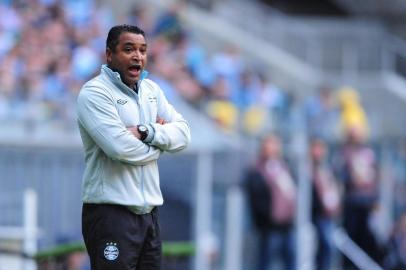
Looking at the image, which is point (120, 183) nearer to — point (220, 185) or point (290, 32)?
point (220, 185)

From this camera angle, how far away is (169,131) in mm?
7535

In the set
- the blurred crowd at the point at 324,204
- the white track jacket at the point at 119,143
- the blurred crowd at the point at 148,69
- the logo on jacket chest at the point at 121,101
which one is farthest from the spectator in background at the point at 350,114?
the logo on jacket chest at the point at 121,101

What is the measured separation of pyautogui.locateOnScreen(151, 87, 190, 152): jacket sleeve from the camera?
747cm

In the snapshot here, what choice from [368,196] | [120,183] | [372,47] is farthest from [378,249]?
[120,183]

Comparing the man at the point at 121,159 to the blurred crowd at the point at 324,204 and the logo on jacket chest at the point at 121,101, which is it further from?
the blurred crowd at the point at 324,204

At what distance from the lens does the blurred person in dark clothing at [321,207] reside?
14875 mm

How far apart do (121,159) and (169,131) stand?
1.31 feet

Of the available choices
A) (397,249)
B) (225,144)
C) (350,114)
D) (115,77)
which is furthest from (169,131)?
(350,114)

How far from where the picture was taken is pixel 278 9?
80.9 ft

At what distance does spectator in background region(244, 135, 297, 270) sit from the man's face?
6971 millimetres

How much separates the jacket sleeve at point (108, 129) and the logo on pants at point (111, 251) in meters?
0.49

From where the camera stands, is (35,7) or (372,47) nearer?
(35,7)

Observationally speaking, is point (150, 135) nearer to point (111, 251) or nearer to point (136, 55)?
point (136, 55)

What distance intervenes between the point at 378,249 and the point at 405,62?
19.3ft
